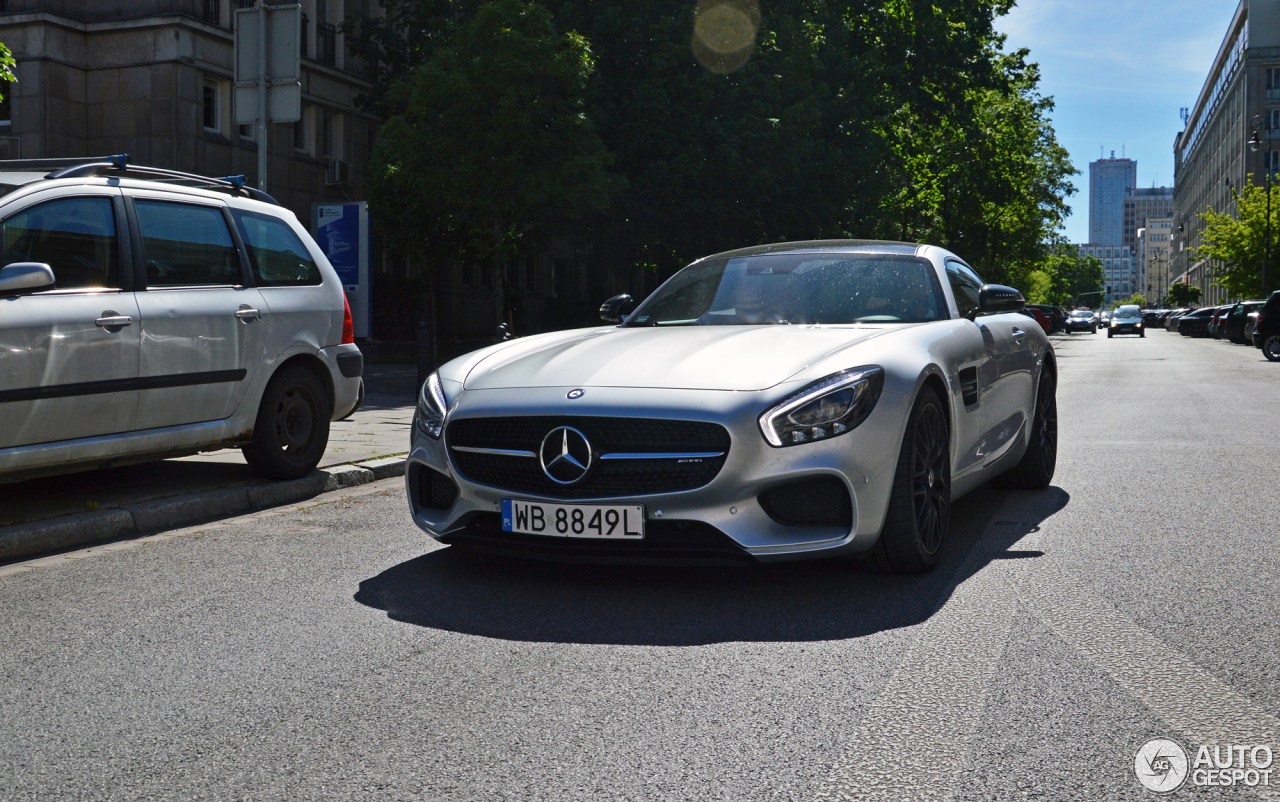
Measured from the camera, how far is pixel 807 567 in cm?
512

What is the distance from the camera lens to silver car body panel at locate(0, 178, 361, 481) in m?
5.82

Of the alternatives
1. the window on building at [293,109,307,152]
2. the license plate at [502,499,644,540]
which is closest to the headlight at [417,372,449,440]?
the license plate at [502,499,644,540]

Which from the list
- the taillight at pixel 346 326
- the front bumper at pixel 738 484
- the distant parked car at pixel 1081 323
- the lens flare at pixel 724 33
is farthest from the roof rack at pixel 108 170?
the distant parked car at pixel 1081 323

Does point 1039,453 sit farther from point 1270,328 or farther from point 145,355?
point 1270,328

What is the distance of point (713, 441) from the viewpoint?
14.5 ft

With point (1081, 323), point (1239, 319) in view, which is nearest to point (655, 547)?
point (1239, 319)

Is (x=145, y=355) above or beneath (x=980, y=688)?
above

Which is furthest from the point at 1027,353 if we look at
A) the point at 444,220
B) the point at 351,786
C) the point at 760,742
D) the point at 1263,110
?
the point at 1263,110

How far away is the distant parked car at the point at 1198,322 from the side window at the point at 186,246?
184ft

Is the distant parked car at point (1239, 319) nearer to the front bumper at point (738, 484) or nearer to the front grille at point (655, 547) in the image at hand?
the front bumper at point (738, 484)

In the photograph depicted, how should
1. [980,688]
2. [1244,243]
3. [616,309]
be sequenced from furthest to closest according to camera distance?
[1244,243]
[616,309]
[980,688]

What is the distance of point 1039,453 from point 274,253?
15.8 ft

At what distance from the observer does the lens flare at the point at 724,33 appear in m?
25.2

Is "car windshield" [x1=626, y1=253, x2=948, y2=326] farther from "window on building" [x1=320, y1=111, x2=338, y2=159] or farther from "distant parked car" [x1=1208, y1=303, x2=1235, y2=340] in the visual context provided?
"distant parked car" [x1=1208, y1=303, x2=1235, y2=340]
